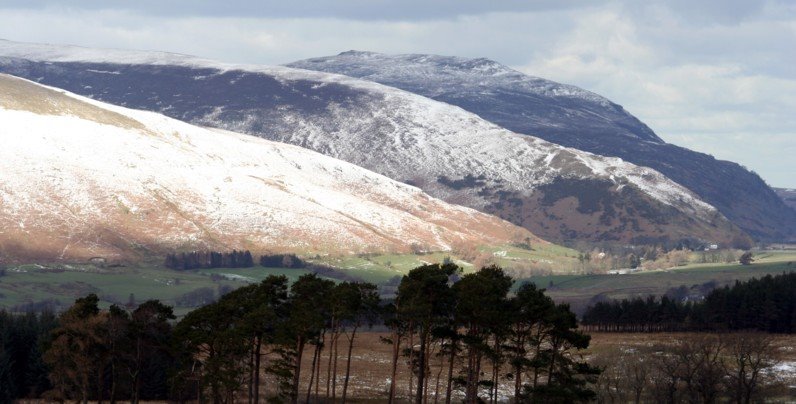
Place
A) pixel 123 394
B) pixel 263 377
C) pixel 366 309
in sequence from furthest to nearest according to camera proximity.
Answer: pixel 263 377 → pixel 123 394 → pixel 366 309

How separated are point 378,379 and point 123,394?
4569 cm

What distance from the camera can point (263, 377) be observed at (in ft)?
531

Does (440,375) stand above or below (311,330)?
below

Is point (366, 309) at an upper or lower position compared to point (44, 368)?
upper

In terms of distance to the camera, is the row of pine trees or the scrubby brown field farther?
the scrubby brown field

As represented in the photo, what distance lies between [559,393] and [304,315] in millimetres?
22574

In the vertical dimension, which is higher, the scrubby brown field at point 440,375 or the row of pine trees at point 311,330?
the row of pine trees at point 311,330

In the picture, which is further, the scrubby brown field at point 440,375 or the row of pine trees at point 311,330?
the scrubby brown field at point 440,375

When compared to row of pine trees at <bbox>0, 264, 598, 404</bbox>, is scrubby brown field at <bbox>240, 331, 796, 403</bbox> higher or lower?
lower

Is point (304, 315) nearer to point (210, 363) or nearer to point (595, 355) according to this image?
point (210, 363)

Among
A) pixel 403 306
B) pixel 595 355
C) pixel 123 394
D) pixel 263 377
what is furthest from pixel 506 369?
pixel 403 306

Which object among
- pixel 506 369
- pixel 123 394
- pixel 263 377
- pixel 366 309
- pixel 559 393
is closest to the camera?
pixel 559 393

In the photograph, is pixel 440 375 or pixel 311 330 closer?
pixel 311 330

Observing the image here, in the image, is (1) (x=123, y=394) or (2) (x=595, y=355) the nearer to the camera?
(1) (x=123, y=394)
